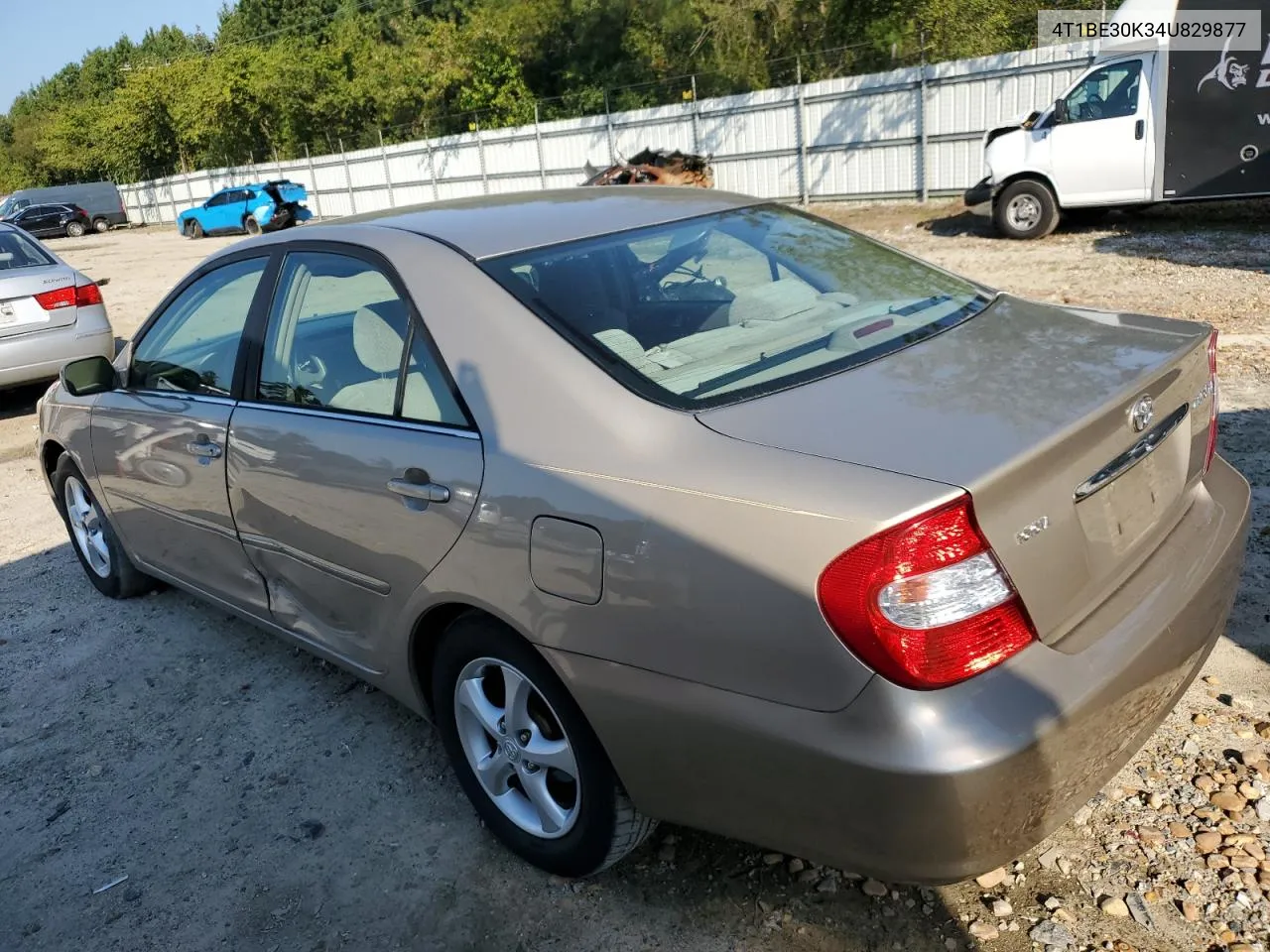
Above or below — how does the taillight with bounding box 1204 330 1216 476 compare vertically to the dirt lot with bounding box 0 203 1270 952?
above

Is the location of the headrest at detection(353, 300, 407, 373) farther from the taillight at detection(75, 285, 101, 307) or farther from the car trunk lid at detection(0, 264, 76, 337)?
the taillight at detection(75, 285, 101, 307)

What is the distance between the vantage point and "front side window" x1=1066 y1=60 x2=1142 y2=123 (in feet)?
39.3

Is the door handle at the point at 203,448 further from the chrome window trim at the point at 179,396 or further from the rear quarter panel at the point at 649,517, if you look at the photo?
the rear quarter panel at the point at 649,517

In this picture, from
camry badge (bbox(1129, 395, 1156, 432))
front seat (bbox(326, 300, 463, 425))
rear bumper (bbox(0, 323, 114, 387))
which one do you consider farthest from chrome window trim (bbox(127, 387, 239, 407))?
rear bumper (bbox(0, 323, 114, 387))

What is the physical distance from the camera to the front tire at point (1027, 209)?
12852mm

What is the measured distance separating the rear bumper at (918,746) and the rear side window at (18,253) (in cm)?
866

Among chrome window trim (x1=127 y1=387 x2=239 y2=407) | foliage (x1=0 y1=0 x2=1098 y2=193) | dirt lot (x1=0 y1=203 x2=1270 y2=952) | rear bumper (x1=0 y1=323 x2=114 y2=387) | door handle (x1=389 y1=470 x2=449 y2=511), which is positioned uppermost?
foliage (x1=0 y1=0 x2=1098 y2=193)

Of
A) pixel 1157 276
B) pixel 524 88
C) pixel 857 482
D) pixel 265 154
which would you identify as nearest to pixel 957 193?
pixel 1157 276

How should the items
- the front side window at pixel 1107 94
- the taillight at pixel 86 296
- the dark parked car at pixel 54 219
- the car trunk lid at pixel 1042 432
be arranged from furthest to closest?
the dark parked car at pixel 54 219
the front side window at pixel 1107 94
the taillight at pixel 86 296
the car trunk lid at pixel 1042 432

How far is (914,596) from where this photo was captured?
1.87 metres

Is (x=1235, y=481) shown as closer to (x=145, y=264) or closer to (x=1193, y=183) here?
(x=1193, y=183)

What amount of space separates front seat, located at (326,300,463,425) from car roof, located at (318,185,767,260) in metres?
0.27

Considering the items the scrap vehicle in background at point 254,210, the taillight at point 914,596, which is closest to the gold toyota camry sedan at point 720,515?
the taillight at point 914,596

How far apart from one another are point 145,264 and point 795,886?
26.4 metres
